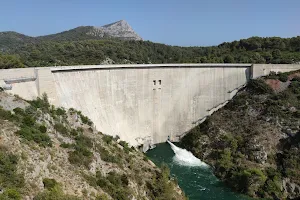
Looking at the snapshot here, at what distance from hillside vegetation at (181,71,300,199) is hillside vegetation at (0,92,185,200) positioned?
9.47 m

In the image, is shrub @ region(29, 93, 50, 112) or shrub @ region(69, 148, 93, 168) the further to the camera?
shrub @ region(29, 93, 50, 112)

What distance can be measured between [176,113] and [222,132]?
22.7ft

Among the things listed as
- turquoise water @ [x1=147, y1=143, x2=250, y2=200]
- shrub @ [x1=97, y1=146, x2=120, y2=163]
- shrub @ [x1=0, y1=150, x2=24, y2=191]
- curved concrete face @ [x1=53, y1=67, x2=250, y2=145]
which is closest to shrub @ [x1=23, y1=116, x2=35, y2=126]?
shrub @ [x1=0, y1=150, x2=24, y2=191]

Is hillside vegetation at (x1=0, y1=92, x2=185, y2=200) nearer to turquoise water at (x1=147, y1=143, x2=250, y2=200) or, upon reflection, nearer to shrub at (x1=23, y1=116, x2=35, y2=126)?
shrub at (x1=23, y1=116, x2=35, y2=126)

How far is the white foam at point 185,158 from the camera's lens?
3444 centimetres

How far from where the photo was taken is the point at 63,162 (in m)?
17.4

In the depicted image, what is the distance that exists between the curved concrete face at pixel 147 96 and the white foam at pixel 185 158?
325cm

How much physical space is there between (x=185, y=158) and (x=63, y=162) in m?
21.3

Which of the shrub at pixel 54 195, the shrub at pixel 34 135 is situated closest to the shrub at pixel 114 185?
the shrub at pixel 54 195

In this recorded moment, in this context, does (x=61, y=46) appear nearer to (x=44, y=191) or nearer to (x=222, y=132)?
(x=222, y=132)

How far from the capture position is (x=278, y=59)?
162 feet

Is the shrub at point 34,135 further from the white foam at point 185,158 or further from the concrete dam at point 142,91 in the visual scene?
the white foam at point 185,158

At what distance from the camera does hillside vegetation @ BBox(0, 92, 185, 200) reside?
13961 millimetres

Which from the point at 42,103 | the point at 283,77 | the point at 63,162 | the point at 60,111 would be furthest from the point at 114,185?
the point at 283,77
